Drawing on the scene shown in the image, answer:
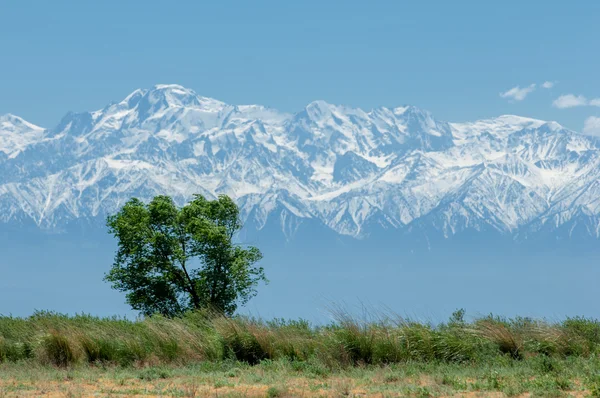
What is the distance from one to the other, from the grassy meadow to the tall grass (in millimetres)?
30

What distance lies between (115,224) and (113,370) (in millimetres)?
31631

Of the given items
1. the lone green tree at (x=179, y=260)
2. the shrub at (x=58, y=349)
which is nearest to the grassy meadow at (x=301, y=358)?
the shrub at (x=58, y=349)

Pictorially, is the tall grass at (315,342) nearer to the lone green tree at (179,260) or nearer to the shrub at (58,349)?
the shrub at (58,349)

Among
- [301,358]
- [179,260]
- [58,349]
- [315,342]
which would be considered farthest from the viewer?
[179,260]

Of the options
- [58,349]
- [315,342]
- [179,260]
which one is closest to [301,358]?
[315,342]

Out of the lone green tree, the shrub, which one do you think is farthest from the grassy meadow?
the lone green tree

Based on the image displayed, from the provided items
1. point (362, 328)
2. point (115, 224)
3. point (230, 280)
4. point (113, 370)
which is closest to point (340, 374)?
point (362, 328)

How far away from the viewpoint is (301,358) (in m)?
18.5

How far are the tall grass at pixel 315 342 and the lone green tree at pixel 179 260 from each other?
2426cm

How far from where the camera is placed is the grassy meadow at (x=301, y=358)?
46.9 ft

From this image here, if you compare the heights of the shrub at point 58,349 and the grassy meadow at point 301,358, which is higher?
the shrub at point 58,349

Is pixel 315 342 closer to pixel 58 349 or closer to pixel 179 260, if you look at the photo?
pixel 58 349

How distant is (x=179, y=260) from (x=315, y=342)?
2822 centimetres

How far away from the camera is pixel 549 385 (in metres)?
13.8
